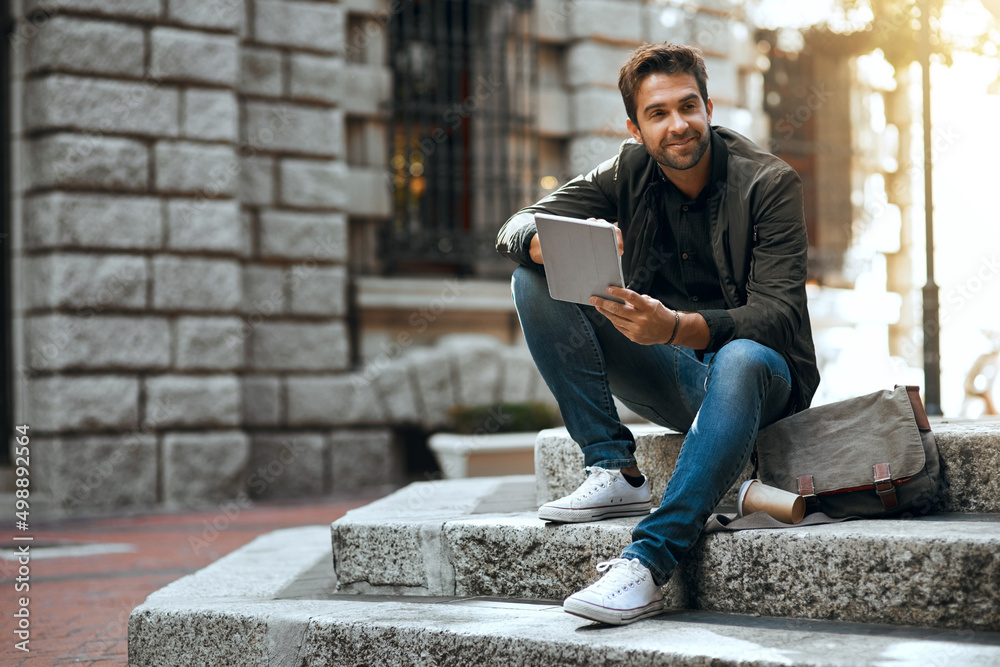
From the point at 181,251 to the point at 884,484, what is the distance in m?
5.80

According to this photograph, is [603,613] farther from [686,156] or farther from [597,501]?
[686,156]

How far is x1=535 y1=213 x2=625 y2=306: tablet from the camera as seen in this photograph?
2.61m

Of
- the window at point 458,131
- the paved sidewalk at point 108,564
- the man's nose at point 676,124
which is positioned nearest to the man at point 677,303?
the man's nose at point 676,124

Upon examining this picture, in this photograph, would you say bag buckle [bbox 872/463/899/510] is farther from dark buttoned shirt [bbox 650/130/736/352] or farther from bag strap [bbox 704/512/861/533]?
dark buttoned shirt [bbox 650/130/736/352]

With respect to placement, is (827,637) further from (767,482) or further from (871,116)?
(871,116)

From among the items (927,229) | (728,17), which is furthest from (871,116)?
(927,229)

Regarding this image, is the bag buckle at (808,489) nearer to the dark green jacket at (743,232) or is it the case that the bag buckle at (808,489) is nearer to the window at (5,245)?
the dark green jacket at (743,232)

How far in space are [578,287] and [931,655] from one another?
1219 mm

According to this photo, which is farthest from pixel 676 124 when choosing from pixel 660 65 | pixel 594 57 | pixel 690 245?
pixel 594 57

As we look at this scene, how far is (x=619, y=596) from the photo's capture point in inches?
98.6

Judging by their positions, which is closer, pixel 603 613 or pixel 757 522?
pixel 603 613

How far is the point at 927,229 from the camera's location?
675cm

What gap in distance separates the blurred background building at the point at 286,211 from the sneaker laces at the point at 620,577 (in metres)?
5.40

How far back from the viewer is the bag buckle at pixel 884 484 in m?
2.71
